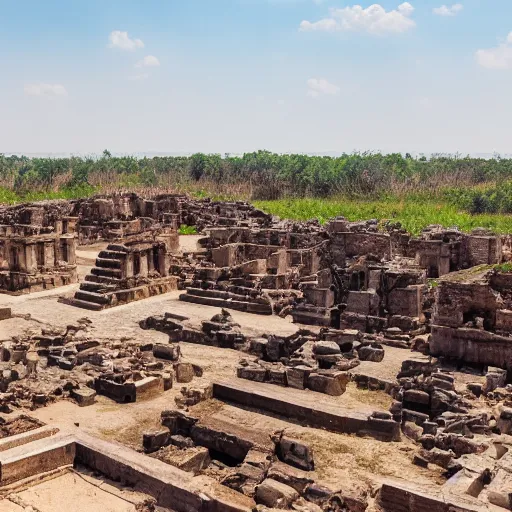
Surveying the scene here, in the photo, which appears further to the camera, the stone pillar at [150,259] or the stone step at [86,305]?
the stone pillar at [150,259]

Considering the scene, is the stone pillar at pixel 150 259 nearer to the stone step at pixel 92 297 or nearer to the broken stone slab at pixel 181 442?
the stone step at pixel 92 297

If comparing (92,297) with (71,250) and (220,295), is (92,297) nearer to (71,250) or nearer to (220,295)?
(220,295)

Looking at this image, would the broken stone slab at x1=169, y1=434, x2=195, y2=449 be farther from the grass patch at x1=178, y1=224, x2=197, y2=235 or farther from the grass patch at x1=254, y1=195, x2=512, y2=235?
the grass patch at x1=178, y1=224, x2=197, y2=235

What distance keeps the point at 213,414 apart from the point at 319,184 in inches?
2462

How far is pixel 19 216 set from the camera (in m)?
46.3

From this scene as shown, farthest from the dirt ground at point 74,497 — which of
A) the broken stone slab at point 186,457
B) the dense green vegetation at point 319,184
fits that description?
the dense green vegetation at point 319,184

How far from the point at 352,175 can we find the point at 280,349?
59.2m

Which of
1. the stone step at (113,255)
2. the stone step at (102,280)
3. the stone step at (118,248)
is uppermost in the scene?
the stone step at (118,248)

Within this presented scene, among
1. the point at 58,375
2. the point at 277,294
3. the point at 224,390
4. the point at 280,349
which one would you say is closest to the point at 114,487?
the point at 224,390

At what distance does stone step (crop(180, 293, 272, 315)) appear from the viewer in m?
25.2

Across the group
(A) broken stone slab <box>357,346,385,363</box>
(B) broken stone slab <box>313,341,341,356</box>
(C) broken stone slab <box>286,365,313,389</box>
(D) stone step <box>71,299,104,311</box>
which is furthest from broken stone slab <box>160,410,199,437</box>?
(D) stone step <box>71,299,104,311</box>

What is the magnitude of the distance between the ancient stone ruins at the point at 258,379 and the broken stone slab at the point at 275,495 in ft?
0.08

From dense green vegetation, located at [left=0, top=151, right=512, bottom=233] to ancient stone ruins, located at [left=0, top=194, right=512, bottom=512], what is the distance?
22.6 meters

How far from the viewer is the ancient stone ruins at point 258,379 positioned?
11.3 metres
